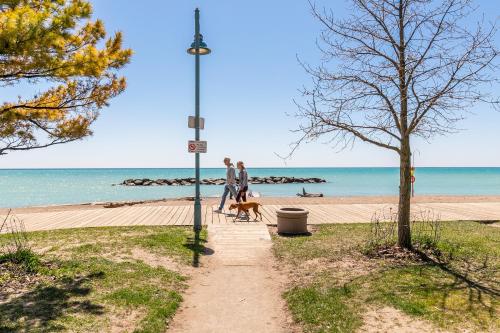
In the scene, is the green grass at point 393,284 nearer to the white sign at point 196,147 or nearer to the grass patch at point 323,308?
the grass patch at point 323,308

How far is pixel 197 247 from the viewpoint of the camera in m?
9.97

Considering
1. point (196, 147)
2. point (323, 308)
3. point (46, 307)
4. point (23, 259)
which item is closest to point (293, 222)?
point (196, 147)

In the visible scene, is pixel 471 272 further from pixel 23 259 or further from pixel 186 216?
pixel 186 216

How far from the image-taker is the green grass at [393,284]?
533cm

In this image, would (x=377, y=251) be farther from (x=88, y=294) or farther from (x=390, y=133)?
(x=88, y=294)

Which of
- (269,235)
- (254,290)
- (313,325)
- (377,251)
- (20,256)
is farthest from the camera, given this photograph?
(269,235)

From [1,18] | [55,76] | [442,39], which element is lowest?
[55,76]

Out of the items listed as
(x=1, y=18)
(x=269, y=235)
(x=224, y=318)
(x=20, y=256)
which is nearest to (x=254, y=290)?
(x=224, y=318)

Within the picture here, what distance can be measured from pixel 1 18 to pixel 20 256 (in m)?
4.80

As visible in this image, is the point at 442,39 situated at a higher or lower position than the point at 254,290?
higher

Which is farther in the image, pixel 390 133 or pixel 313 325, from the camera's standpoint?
pixel 390 133

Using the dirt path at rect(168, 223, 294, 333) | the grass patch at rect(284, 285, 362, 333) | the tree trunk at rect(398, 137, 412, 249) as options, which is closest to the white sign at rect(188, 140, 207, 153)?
the dirt path at rect(168, 223, 294, 333)

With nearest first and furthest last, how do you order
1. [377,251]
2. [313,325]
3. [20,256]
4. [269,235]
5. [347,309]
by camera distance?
1. [313,325]
2. [347,309]
3. [20,256]
4. [377,251]
5. [269,235]

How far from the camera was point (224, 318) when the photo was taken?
5684 millimetres
